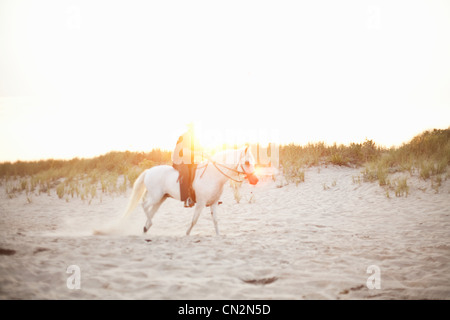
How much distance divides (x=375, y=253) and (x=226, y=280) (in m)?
3.29

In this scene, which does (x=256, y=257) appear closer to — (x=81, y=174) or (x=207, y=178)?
(x=207, y=178)

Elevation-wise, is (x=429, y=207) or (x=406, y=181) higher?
(x=406, y=181)

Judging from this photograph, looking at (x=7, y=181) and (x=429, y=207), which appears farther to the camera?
(x=7, y=181)

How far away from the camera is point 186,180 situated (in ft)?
23.8

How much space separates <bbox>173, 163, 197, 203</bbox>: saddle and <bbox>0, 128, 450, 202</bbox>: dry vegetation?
799cm

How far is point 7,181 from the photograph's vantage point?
1831 centimetres

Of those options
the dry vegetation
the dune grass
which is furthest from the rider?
the dune grass

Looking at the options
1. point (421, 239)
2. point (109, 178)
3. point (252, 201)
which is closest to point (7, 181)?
point (109, 178)

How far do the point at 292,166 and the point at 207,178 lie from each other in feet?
31.2

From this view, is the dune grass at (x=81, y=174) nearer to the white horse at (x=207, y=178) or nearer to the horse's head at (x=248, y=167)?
the white horse at (x=207, y=178)

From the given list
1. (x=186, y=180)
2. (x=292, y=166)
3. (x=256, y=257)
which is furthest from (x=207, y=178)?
(x=292, y=166)

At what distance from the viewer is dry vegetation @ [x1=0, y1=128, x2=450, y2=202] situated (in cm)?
1304

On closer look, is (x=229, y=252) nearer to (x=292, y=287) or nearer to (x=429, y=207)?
(x=292, y=287)

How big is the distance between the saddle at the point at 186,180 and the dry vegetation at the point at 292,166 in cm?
799
